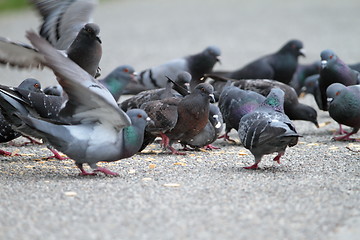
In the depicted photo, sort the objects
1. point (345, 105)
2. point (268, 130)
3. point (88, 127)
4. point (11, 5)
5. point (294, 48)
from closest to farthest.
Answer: point (88, 127) < point (268, 130) < point (345, 105) < point (294, 48) < point (11, 5)

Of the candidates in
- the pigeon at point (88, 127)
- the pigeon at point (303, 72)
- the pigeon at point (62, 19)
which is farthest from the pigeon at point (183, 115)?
the pigeon at point (303, 72)

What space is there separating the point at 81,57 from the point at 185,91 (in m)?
1.24

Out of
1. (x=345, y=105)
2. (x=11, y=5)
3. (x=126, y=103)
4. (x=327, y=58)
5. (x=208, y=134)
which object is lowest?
(x=11, y=5)

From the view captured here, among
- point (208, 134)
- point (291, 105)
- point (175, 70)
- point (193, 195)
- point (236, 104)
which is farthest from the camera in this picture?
point (175, 70)

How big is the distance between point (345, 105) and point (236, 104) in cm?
126

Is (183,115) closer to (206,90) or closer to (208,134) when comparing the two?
(206,90)

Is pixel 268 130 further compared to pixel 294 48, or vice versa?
pixel 294 48

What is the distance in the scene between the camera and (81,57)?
7.62 meters

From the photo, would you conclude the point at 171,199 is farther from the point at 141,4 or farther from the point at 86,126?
the point at 141,4

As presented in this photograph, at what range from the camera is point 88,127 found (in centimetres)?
596

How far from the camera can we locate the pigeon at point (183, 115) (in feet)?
23.7

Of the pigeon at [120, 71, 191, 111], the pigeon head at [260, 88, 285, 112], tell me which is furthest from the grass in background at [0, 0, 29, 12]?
the pigeon head at [260, 88, 285, 112]

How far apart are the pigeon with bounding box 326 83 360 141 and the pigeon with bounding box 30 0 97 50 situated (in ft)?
9.95

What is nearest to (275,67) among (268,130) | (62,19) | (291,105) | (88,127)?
(291,105)
